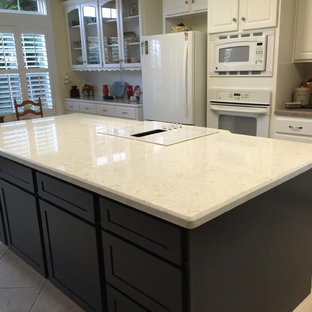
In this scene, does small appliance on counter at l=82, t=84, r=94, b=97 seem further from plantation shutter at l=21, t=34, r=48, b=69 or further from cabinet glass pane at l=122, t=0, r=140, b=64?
cabinet glass pane at l=122, t=0, r=140, b=64

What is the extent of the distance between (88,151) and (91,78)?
14.0ft

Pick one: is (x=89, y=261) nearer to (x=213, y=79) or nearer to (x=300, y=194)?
(x=300, y=194)

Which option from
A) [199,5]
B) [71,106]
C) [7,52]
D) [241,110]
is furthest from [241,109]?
[7,52]

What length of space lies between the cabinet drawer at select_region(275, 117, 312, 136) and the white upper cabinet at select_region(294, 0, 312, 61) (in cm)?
62

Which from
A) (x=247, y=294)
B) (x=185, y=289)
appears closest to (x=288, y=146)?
(x=247, y=294)

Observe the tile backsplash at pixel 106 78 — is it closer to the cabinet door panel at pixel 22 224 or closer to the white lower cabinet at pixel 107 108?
the white lower cabinet at pixel 107 108

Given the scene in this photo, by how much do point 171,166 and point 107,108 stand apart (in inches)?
135

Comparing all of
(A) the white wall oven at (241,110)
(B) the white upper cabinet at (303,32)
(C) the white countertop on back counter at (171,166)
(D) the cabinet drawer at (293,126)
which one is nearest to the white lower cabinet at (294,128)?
(D) the cabinet drawer at (293,126)

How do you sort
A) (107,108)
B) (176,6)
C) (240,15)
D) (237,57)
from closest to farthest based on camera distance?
(240,15) → (237,57) → (176,6) → (107,108)

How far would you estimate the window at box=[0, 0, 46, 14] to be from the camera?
4.84m

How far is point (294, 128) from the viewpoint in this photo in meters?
3.07

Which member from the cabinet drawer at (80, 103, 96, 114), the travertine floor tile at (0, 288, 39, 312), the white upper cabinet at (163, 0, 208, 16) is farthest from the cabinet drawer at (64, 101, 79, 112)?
the travertine floor tile at (0, 288, 39, 312)

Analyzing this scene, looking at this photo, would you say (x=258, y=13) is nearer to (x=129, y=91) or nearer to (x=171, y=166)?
(x=171, y=166)

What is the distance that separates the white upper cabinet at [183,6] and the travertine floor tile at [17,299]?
3.17 metres
